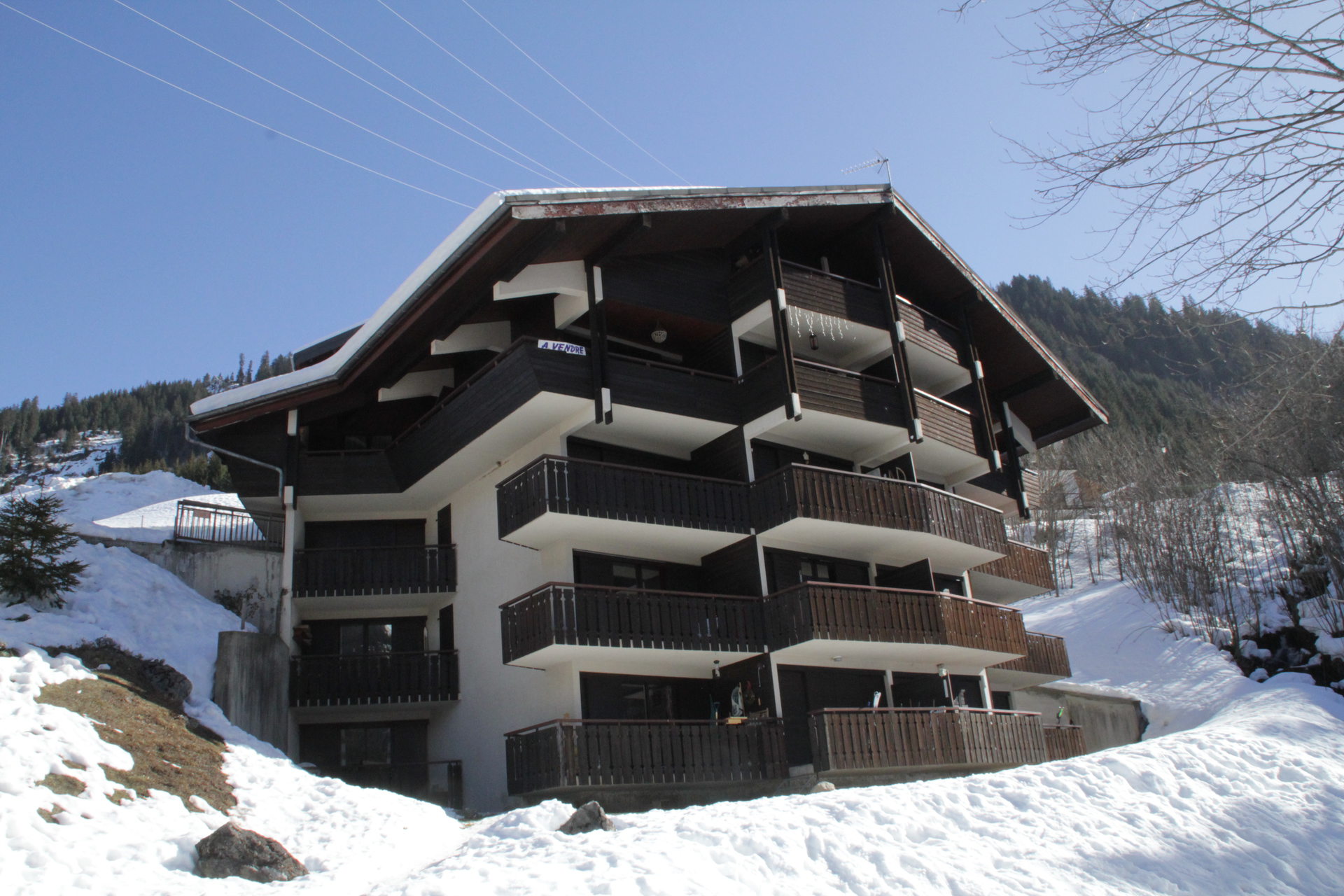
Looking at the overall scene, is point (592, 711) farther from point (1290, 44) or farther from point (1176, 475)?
point (1176, 475)

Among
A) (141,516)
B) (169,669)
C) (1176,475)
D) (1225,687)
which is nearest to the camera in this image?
(169,669)

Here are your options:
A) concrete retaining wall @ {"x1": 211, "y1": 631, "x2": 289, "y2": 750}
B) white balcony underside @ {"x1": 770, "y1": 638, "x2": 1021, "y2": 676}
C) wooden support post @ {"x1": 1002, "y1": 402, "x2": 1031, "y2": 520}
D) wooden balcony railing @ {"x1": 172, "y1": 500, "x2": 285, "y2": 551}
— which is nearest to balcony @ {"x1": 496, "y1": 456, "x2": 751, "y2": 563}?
white balcony underside @ {"x1": 770, "y1": 638, "x2": 1021, "y2": 676}

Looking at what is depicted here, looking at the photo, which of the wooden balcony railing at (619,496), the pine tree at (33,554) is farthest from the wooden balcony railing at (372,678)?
the pine tree at (33,554)

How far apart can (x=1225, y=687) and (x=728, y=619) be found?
19.4 metres

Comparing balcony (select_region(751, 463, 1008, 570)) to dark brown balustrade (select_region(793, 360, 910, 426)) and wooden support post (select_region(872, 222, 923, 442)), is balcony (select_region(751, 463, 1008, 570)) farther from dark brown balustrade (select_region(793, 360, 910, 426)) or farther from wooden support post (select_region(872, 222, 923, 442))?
wooden support post (select_region(872, 222, 923, 442))

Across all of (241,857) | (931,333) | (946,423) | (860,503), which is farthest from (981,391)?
(241,857)

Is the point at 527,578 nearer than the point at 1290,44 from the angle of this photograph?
No

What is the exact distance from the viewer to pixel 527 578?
21.2 meters

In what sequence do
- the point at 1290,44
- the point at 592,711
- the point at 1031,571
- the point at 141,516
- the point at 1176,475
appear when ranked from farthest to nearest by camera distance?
the point at 1176,475 < the point at 141,516 < the point at 1031,571 < the point at 592,711 < the point at 1290,44

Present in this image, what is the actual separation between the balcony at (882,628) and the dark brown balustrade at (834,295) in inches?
240

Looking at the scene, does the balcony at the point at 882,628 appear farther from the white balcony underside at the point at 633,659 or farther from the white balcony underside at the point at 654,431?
the white balcony underside at the point at 654,431

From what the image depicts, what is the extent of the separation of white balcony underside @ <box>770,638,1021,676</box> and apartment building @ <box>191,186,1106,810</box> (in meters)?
0.13

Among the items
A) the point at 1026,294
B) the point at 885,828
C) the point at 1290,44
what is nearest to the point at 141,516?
the point at 885,828

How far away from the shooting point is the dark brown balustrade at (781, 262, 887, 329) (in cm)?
2239
